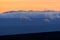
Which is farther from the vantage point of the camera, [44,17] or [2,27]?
[44,17]

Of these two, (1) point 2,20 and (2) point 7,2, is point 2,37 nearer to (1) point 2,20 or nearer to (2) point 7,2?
(1) point 2,20

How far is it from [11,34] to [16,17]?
9.1 inches

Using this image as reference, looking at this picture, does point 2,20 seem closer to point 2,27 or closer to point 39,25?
point 2,27

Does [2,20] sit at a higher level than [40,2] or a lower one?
lower

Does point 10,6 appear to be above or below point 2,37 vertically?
above

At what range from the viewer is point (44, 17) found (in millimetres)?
1876

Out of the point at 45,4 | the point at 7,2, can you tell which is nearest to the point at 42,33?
the point at 45,4

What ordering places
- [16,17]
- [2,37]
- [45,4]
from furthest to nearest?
[45,4]
[16,17]
[2,37]

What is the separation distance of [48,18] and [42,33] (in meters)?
0.21

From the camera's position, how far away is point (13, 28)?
1723 mm

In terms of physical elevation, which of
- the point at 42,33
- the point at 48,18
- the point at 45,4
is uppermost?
the point at 45,4

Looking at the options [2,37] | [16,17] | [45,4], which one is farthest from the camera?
[45,4]

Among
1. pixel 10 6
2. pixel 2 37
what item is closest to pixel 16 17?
pixel 2 37

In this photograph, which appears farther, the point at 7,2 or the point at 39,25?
the point at 7,2
